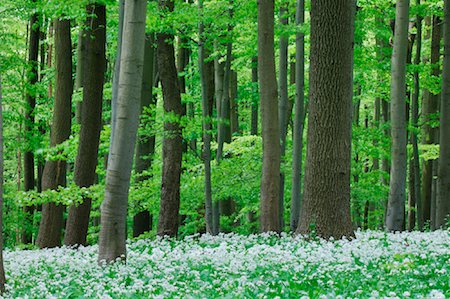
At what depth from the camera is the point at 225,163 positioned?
709 inches

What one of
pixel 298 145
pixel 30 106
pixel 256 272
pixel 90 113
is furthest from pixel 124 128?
pixel 30 106

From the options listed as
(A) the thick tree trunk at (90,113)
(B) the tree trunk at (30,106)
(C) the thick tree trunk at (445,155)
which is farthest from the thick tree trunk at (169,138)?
(B) the tree trunk at (30,106)

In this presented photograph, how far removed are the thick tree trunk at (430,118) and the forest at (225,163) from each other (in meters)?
0.07

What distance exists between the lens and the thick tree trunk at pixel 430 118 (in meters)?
20.7

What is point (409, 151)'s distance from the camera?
24.5 m

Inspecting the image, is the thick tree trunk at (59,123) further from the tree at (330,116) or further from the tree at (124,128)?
the tree at (330,116)

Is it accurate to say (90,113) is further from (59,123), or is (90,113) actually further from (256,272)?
(256,272)

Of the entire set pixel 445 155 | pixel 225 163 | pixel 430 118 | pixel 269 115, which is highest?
pixel 430 118

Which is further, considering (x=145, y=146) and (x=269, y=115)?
(x=145, y=146)

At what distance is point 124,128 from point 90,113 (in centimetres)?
497

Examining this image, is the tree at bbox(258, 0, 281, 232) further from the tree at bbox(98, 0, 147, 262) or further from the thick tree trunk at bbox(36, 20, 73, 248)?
the thick tree trunk at bbox(36, 20, 73, 248)

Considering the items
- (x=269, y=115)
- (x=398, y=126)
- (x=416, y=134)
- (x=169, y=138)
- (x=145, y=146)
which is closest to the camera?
(x=269, y=115)

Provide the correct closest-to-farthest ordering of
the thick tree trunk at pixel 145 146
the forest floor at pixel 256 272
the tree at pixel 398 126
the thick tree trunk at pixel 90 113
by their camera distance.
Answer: the forest floor at pixel 256 272
the tree at pixel 398 126
the thick tree trunk at pixel 90 113
the thick tree trunk at pixel 145 146

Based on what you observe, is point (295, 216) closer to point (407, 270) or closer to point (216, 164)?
point (216, 164)
